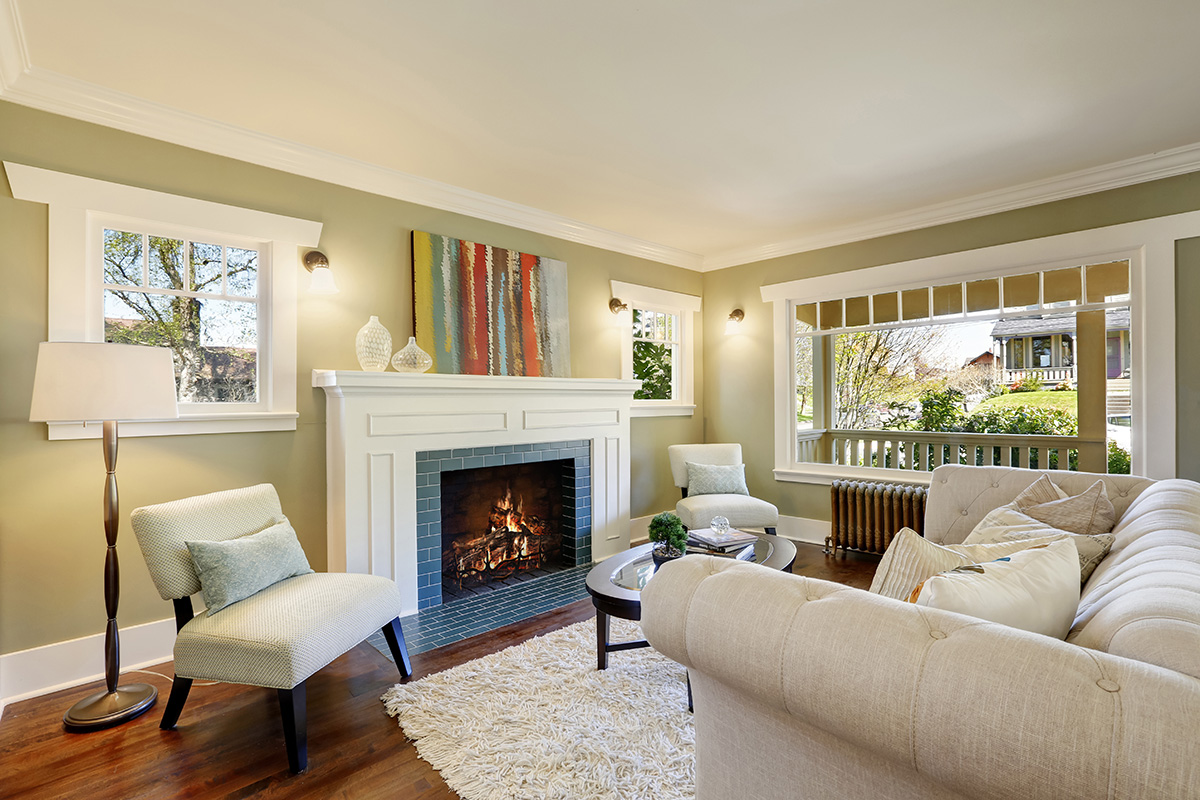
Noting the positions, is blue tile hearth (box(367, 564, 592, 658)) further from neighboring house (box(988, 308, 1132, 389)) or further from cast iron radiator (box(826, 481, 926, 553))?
neighboring house (box(988, 308, 1132, 389))

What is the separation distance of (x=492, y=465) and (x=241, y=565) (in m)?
1.62

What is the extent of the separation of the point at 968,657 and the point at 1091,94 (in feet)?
9.71

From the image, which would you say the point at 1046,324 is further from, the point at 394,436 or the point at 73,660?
the point at 73,660

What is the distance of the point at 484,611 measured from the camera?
3193mm

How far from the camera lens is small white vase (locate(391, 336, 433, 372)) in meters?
3.20

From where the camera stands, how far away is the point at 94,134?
2480 millimetres

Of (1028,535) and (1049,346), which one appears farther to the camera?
(1049,346)

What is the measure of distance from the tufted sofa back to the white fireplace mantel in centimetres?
230

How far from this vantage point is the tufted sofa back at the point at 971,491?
2.38 m

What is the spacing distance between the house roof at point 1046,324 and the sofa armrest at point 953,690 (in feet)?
12.5

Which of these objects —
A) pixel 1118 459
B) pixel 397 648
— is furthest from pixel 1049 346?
pixel 397 648

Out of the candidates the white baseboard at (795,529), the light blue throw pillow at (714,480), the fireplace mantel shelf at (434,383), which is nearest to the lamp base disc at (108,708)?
the fireplace mantel shelf at (434,383)

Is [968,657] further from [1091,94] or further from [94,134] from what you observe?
[94,134]

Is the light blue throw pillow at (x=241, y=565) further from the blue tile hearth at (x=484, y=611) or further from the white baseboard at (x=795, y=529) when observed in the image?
the white baseboard at (x=795, y=529)
